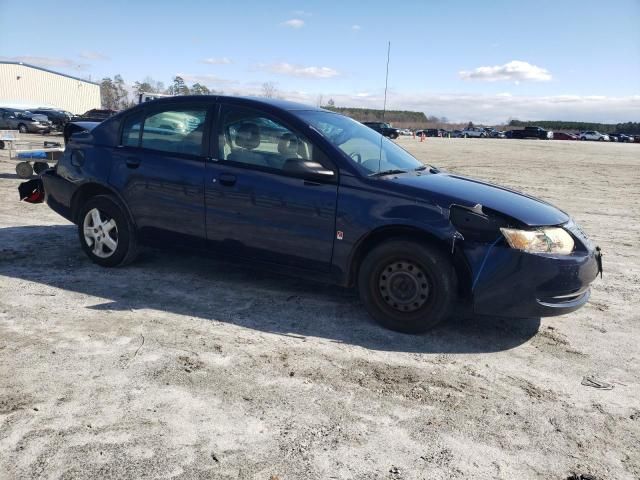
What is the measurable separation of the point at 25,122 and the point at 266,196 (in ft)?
112

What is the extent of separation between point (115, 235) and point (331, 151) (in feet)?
7.99

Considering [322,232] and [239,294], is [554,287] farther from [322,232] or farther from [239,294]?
[239,294]

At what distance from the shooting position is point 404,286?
4.21 m

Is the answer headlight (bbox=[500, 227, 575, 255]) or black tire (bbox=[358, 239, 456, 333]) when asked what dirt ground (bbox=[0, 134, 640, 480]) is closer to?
black tire (bbox=[358, 239, 456, 333])

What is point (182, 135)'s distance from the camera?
5.09 meters

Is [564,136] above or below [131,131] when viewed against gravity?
above

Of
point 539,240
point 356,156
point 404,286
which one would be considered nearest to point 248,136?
point 356,156

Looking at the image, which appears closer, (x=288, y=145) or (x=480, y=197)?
(x=480, y=197)

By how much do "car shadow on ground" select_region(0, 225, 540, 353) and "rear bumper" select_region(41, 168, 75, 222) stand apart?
1.73 ft

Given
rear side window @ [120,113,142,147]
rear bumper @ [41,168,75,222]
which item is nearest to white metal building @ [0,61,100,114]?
rear bumper @ [41,168,75,222]

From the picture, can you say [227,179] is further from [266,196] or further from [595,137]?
[595,137]

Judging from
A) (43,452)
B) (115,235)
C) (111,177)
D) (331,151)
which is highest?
(331,151)

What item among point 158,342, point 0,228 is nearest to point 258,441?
point 158,342

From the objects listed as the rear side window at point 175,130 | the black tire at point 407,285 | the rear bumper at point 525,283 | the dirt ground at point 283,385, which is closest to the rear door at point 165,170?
the rear side window at point 175,130
